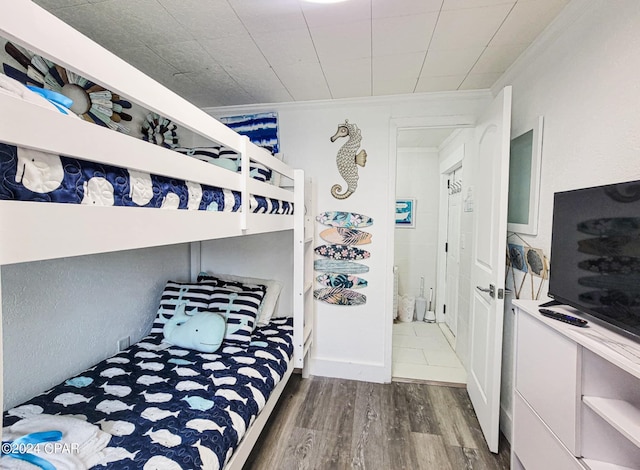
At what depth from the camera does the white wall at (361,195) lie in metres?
2.37

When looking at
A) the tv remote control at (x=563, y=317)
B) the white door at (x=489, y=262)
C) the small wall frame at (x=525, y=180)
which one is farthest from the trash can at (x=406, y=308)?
the tv remote control at (x=563, y=317)

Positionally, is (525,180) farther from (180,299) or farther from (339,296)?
(180,299)

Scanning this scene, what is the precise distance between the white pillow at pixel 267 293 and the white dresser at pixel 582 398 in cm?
174

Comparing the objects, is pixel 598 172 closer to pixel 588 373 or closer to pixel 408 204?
pixel 588 373

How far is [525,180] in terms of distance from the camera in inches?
67.7

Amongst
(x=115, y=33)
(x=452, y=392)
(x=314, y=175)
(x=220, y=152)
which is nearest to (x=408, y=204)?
(x=314, y=175)

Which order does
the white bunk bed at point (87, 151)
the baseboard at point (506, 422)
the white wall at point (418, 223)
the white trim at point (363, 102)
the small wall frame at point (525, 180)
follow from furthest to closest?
1. the white wall at point (418, 223)
2. the white trim at point (363, 102)
3. the baseboard at point (506, 422)
4. the small wall frame at point (525, 180)
5. the white bunk bed at point (87, 151)

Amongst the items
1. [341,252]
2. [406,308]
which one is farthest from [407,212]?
[341,252]

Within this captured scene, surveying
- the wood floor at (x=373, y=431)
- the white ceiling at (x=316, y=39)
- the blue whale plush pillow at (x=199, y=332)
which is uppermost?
the white ceiling at (x=316, y=39)

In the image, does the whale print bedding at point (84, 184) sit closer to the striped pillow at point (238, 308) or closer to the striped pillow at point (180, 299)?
the striped pillow at point (238, 308)

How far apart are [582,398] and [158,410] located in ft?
5.18

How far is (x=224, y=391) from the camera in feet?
4.59

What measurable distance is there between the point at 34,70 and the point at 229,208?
1.11m

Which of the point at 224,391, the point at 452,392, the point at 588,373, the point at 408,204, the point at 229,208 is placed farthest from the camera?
the point at 408,204
